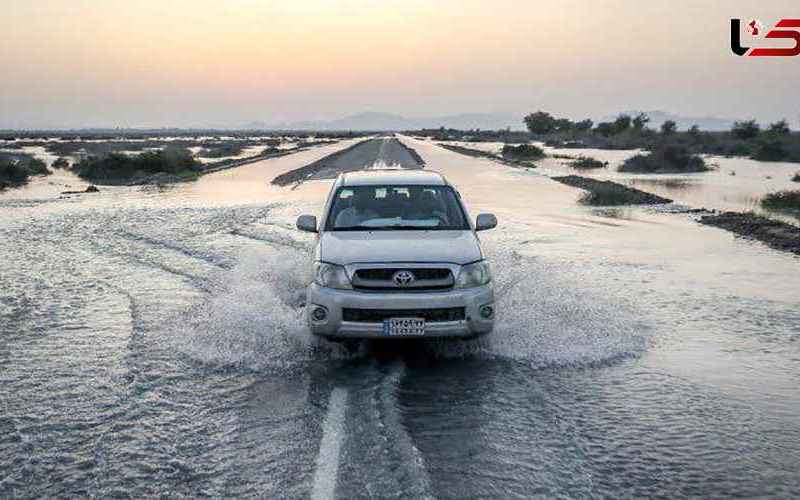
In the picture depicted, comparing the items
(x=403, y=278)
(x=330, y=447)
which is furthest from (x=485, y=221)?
(x=330, y=447)

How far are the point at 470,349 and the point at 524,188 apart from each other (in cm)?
2427

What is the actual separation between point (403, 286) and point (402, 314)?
0.27 m

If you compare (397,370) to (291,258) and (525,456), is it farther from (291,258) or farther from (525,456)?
(291,258)

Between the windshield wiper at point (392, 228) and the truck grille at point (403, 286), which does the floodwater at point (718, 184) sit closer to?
the windshield wiper at point (392, 228)

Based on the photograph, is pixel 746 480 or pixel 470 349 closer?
pixel 746 480

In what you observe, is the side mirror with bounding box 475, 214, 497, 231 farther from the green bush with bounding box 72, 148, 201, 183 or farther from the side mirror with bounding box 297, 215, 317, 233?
the green bush with bounding box 72, 148, 201, 183

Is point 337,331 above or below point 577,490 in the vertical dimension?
above

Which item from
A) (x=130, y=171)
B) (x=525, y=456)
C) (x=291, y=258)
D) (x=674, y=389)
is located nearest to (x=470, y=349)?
(x=674, y=389)

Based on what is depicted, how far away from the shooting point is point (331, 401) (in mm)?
6254

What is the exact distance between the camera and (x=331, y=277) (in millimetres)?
7254

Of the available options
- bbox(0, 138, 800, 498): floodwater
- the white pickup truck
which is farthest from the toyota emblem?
bbox(0, 138, 800, 498): floodwater

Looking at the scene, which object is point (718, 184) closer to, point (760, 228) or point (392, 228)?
point (760, 228)

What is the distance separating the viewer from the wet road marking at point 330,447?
460 centimetres

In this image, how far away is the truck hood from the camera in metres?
7.22
